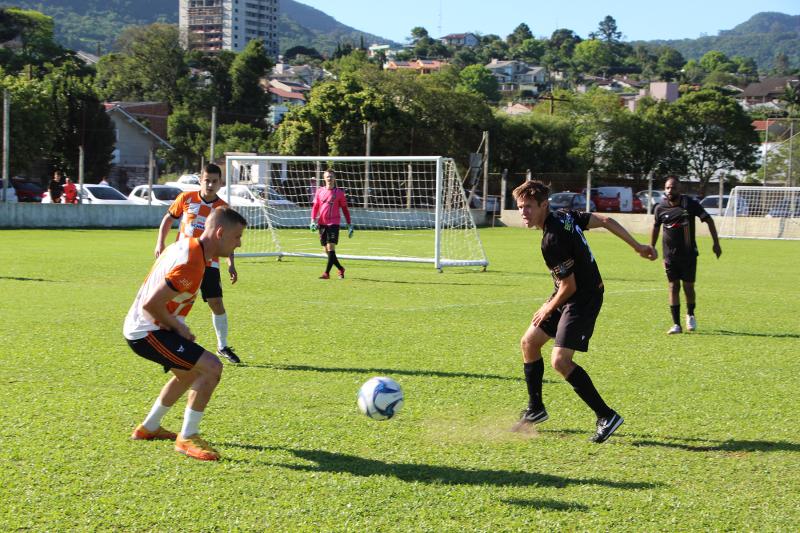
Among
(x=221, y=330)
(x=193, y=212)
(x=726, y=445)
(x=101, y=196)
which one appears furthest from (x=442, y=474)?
(x=101, y=196)

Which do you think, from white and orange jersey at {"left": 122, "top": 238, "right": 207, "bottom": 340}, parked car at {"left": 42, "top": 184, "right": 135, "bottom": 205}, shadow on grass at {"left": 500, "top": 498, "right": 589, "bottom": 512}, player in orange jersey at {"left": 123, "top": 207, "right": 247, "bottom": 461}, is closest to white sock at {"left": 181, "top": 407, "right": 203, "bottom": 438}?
player in orange jersey at {"left": 123, "top": 207, "right": 247, "bottom": 461}

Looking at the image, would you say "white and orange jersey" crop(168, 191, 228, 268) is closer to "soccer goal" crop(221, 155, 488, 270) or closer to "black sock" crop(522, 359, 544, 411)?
"black sock" crop(522, 359, 544, 411)

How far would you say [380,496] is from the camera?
5.02 metres

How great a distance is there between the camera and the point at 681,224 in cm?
1140

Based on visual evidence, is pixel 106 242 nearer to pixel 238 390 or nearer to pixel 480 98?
pixel 238 390

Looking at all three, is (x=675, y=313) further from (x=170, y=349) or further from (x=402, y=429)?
(x=170, y=349)

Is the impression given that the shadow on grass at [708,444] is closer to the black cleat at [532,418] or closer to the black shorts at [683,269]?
the black cleat at [532,418]

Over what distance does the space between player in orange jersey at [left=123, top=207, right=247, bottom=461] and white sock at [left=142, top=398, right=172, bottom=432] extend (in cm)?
3

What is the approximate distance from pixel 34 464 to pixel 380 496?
83.1 inches

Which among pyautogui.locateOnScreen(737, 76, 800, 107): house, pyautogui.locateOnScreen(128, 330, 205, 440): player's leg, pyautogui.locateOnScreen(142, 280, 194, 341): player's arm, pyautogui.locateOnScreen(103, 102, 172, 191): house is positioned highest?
pyautogui.locateOnScreen(737, 76, 800, 107): house

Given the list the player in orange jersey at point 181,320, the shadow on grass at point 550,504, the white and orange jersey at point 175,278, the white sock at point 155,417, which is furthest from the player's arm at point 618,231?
the white sock at point 155,417

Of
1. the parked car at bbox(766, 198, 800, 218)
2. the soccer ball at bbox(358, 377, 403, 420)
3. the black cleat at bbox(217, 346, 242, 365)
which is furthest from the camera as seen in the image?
the parked car at bbox(766, 198, 800, 218)

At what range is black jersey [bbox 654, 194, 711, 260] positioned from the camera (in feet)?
37.2

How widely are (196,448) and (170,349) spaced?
25.6 inches
